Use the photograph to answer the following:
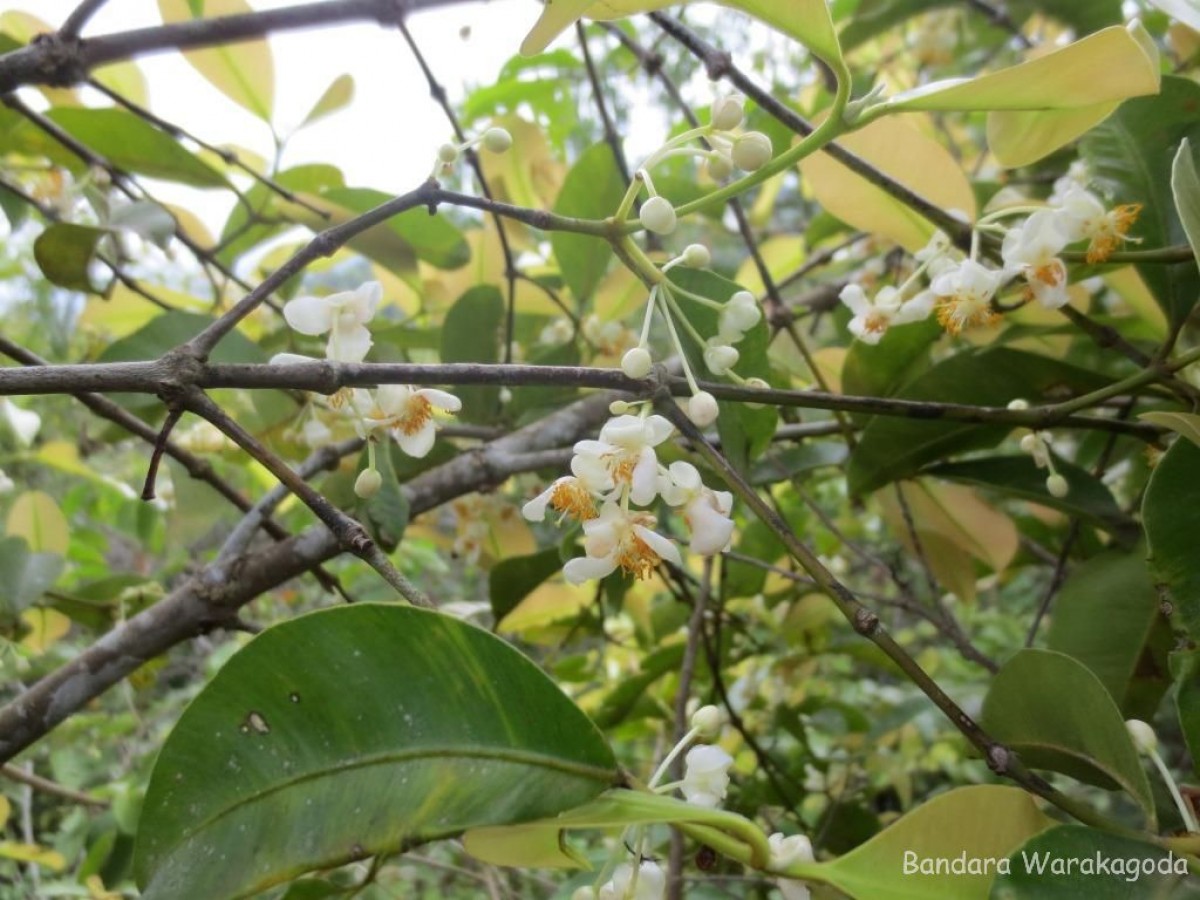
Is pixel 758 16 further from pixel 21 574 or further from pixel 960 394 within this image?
pixel 21 574

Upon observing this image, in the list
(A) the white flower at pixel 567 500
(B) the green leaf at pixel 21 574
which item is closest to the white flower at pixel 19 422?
(B) the green leaf at pixel 21 574

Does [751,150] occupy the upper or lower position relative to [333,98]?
lower

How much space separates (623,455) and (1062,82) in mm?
261

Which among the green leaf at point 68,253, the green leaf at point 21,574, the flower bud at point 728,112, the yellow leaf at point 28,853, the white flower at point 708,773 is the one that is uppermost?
the green leaf at point 68,253

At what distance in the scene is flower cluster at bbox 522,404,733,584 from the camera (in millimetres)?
448

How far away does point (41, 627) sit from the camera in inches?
38.6

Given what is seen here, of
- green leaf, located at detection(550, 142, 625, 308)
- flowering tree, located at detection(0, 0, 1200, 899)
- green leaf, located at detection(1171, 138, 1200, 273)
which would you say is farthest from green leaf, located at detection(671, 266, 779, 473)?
green leaf, located at detection(550, 142, 625, 308)

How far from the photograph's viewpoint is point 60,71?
60cm

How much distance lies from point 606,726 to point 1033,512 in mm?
536

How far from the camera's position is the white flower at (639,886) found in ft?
1.36

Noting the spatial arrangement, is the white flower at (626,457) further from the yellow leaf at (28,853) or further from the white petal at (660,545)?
the yellow leaf at (28,853)

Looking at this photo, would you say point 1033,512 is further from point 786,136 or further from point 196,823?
point 196,823

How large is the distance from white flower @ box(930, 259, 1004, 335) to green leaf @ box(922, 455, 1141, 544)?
5.4 inches

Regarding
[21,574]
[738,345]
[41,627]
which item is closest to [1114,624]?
[738,345]
